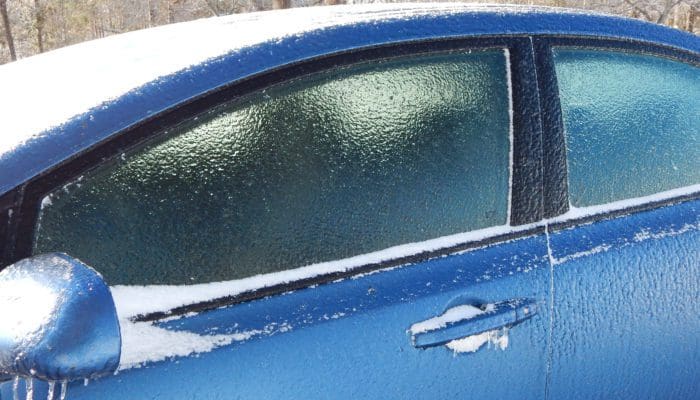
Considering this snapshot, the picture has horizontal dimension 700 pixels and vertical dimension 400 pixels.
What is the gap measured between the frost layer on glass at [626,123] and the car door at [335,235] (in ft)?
0.52

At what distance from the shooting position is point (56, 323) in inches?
45.0

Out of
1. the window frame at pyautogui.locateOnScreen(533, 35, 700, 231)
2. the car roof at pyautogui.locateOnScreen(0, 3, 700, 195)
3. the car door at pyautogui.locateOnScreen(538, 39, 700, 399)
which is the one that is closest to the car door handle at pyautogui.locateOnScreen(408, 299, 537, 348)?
the car door at pyautogui.locateOnScreen(538, 39, 700, 399)

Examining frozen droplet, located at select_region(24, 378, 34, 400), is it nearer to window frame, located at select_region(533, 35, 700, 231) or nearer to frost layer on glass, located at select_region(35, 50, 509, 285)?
frost layer on glass, located at select_region(35, 50, 509, 285)

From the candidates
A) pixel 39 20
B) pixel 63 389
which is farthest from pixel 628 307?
pixel 39 20

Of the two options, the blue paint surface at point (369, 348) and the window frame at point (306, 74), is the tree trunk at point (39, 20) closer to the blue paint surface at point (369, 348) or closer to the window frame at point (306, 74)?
the window frame at point (306, 74)

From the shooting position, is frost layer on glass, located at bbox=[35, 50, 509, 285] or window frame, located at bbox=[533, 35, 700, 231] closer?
frost layer on glass, located at bbox=[35, 50, 509, 285]

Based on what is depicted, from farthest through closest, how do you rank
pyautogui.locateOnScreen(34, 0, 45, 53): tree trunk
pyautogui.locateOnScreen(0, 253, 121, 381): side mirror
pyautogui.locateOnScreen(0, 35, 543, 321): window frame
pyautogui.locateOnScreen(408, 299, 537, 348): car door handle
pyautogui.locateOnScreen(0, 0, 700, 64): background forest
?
pyautogui.locateOnScreen(34, 0, 45, 53): tree trunk < pyautogui.locateOnScreen(0, 0, 700, 64): background forest < pyautogui.locateOnScreen(408, 299, 537, 348): car door handle < pyautogui.locateOnScreen(0, 35, 543, 321): window frame < pyautogui.locateOnScreen(0, 253, 121, 381): side mirror

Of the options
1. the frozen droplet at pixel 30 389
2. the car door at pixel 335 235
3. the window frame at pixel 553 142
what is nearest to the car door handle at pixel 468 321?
the car door at pixel 335 235

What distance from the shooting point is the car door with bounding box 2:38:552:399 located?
1397 mm

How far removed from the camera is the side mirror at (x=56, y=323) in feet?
3.76

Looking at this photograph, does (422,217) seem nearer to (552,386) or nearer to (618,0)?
(552,386)

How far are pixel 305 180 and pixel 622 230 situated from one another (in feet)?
2.99

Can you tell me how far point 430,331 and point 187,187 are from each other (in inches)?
23.3

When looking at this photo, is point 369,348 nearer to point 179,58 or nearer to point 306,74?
point 306,74
